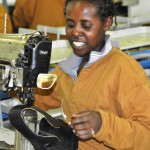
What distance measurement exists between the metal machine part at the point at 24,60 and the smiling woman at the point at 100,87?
0.53 ft

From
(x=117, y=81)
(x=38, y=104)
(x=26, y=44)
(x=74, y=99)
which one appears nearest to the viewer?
(x=26, y=44)

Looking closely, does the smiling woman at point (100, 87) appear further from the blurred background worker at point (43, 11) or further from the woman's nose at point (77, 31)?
the blurred background worker at point (43, 11)

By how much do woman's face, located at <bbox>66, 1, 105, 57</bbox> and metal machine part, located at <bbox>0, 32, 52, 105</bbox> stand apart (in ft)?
0.53

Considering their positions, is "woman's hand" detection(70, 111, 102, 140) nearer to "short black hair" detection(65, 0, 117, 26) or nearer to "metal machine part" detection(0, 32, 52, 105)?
"metal machine part" detection(0, 32, 52, 105)

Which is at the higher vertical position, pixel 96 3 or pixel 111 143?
pixel 96 3

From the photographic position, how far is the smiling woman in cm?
115

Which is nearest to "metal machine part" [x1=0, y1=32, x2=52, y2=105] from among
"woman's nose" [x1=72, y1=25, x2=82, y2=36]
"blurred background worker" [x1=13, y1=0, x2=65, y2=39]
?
"woman's nose" [x1=72, y1=25, x2=82, y2=36]

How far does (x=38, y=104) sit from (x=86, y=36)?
0.38 m

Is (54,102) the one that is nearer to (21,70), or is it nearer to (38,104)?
(38,104)

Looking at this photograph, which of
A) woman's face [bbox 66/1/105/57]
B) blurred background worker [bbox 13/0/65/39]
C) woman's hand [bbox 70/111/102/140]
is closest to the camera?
woman's hand [bbox 70/111/102/140]

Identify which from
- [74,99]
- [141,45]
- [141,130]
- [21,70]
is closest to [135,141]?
[141,130]

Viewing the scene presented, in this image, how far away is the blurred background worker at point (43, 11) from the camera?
3.39 meters

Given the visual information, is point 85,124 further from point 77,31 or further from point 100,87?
point 77,31

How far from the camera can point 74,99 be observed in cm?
137
